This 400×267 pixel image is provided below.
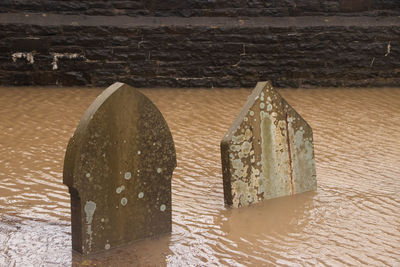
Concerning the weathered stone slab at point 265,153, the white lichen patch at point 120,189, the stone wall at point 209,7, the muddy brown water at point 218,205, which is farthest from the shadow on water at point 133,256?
the stone wall at point 209,7

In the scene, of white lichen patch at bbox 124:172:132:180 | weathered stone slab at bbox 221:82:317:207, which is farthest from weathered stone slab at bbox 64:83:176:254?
weathered stone slab at bbox 221:82:317:207

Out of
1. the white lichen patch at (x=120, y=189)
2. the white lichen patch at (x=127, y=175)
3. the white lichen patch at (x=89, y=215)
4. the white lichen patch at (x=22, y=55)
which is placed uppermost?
the white lichen patch at (x=22, y=55)

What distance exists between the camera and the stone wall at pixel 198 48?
8711 mm

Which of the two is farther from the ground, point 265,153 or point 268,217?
point 265,153

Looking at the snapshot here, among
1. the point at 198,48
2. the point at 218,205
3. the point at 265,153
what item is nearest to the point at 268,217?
the point at 218,205

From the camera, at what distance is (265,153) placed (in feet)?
14.6

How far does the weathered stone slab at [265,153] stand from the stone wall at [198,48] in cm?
440

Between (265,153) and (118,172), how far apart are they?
4.31ft

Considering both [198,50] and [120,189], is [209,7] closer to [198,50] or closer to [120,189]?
[198,50]

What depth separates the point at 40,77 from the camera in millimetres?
8789

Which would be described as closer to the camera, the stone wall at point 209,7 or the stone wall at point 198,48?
the stone wall at point 198,48

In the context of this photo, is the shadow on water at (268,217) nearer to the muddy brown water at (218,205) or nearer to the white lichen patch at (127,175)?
the muddy brown water at (218,205)

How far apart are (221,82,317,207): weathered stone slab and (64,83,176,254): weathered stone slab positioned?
64 cm

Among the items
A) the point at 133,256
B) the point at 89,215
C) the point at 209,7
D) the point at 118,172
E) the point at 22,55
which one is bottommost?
the point at 133,256
